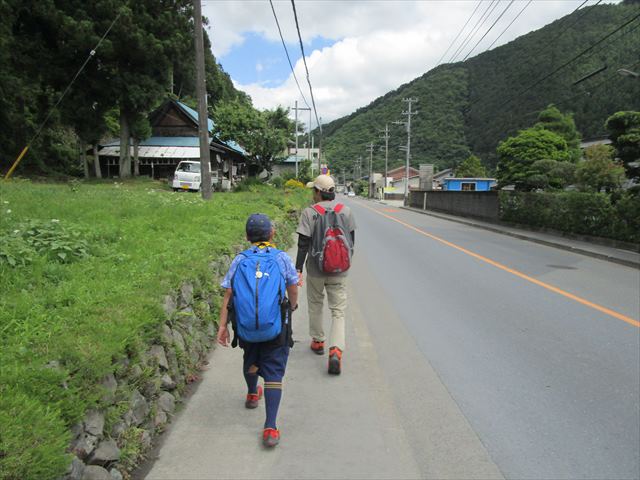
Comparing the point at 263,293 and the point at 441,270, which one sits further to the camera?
the point at 441,270

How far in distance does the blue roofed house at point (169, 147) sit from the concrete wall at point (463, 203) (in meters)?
15.1

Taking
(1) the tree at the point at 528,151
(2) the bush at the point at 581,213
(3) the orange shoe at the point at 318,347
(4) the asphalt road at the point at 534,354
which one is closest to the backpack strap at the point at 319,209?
(3) the orange shoe at the point at 318,347

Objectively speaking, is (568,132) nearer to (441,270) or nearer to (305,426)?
(441,270)

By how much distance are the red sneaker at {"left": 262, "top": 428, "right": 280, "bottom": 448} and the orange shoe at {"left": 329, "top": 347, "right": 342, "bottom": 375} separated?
4.18 feet

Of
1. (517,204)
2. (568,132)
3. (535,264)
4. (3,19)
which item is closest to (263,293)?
(535,264)

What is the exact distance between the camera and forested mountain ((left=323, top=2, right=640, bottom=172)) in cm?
2297

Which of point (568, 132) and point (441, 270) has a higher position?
point (568, 132)

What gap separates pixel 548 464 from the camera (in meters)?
3.05

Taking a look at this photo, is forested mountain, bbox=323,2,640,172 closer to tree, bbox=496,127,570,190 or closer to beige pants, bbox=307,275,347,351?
tree, bbox=496,127,570,190

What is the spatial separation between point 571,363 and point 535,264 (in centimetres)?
699

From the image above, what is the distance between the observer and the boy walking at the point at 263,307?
3.08 m

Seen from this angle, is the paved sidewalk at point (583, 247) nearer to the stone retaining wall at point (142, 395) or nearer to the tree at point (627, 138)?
the tree at point (627, 138)

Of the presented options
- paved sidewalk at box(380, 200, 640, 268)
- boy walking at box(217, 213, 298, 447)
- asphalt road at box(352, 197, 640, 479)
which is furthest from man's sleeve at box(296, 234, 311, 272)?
paved sidewalk at box(380, 200, 640, 268)

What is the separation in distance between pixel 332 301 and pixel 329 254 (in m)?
0.54
